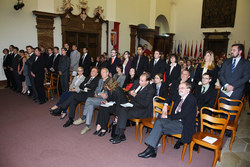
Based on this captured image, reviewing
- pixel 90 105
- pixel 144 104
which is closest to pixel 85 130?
pixel 90 105

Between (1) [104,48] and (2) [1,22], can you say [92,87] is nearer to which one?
(2) [1,22]

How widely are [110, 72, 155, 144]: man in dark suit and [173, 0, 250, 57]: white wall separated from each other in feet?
37.4

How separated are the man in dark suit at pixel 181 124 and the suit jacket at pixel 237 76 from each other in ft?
4.35

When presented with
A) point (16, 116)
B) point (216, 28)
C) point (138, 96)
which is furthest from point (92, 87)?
point (216, 28)

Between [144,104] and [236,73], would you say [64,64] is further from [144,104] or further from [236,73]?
[236,73]

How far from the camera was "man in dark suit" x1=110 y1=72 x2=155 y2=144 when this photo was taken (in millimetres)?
3330

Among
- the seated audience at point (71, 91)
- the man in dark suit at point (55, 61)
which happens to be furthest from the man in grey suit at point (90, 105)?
the man in dark suit at point (55, 61)

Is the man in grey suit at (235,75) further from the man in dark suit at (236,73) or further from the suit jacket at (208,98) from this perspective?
the suit jacket at (208,98)

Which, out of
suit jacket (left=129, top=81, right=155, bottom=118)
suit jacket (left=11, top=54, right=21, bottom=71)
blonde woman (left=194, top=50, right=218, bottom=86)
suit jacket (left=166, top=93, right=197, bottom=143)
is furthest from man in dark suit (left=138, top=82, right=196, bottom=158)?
suit jacket (left=11, top=54, right=21, bottom=71)

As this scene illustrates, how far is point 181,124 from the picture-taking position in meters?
2.85

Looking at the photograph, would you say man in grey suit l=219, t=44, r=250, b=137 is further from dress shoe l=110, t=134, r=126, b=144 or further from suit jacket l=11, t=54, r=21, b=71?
suit jacket l=11, t=54, r=21, b=71

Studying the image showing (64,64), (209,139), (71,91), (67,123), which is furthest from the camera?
(64,64)

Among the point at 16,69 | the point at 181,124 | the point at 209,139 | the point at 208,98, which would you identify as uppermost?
the point at 16,69

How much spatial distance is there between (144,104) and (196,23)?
12.6m
